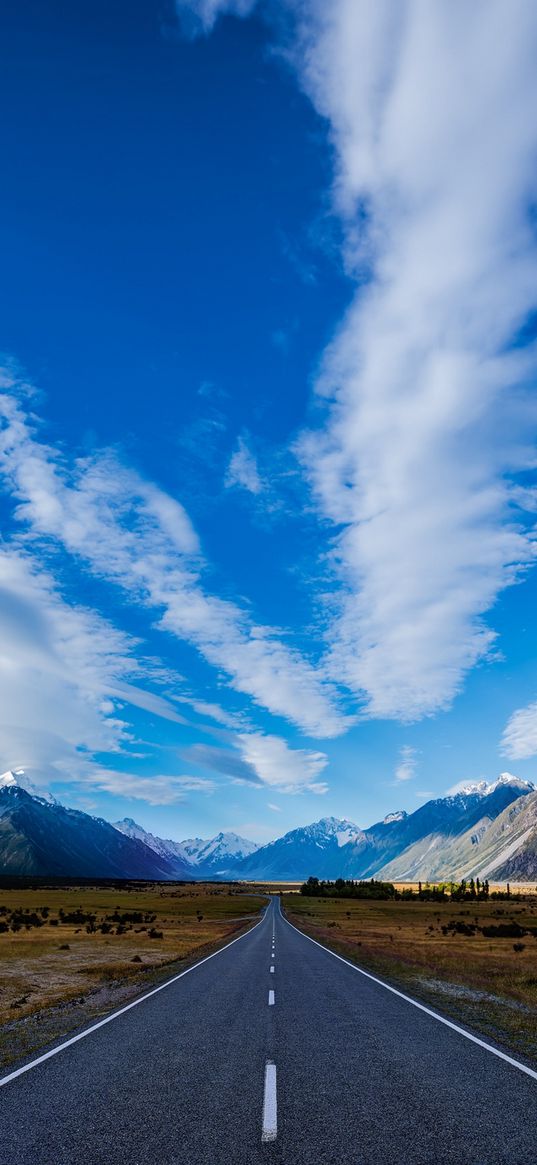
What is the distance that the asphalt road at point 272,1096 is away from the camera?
6922 mm

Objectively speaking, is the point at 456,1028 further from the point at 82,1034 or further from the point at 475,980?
the point at 475,980

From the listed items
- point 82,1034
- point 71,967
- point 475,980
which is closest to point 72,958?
point 71,967

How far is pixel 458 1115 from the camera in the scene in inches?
313

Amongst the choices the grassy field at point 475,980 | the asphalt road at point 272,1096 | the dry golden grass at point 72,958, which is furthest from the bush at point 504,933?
the asphalt road at point 272,1096

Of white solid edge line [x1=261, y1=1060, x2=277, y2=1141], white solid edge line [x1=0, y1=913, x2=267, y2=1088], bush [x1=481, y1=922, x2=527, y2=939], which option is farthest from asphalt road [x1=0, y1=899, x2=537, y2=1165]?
bush [x1=481, y1=922, x2=527, y2=939]

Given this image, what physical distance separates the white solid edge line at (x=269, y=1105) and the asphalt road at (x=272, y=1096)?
3 centimetres

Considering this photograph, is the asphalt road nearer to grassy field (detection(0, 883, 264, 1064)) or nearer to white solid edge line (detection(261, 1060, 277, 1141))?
white solid edge line (detection(261, 1060, 277, 1141))

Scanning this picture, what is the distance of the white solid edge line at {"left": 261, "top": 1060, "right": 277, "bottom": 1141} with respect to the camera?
24.1ft

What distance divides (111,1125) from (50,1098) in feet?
5.45

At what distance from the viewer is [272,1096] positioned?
28.6 feet

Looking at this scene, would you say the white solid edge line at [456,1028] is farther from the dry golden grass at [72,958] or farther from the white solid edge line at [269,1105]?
the dry golden grass at [72,958]

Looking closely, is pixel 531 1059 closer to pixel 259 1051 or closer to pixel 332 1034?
pixel 332 1034

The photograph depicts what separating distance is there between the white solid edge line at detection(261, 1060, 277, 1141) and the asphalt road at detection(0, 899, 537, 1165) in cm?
3

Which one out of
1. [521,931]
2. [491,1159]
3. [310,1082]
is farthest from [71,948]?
[521,931]
